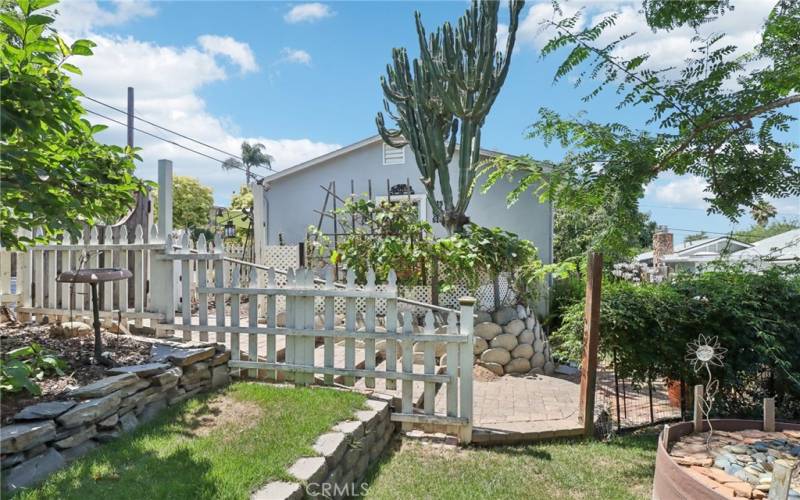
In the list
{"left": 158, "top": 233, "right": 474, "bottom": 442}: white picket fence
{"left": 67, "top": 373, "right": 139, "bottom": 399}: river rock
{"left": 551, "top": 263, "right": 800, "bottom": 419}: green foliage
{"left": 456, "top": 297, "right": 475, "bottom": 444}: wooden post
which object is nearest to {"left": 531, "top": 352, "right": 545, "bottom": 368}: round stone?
{"left": 551, "top": 263, "right": 800, "bottom": 419}: green foliage

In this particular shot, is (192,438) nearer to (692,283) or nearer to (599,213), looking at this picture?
(599,213)

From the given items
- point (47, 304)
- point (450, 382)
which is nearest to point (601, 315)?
point (450, 382)

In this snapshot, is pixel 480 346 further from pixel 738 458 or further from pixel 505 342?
pixel 738 458

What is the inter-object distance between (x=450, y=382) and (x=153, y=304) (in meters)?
3.17

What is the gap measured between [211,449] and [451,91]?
718 centimetres

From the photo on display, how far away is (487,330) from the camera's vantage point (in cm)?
680

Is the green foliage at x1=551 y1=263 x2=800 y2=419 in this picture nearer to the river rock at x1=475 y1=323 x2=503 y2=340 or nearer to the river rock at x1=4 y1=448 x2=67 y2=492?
the river rock at x1=475 y1=323 x2=503 y2=340

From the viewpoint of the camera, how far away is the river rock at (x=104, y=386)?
2.81 meters

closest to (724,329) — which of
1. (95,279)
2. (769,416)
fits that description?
(769,416)

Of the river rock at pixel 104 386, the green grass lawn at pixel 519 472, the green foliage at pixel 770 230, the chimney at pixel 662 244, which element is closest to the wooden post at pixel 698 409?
the green grass lawn at pixel 519 472

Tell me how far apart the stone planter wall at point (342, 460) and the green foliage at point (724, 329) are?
2331 mm

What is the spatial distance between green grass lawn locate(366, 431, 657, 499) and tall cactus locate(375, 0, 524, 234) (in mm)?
5376

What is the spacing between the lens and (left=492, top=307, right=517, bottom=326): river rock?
6.96 metres

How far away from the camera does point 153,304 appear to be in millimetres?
4566
